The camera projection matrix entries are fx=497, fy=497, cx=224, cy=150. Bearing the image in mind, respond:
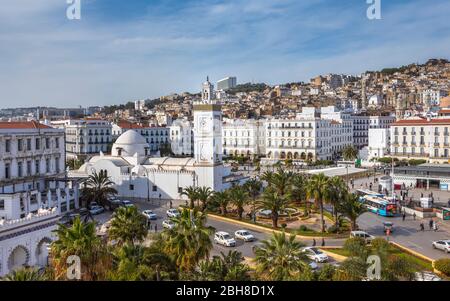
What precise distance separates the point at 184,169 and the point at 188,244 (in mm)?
31237

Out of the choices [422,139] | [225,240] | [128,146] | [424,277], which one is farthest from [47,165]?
[422,139]

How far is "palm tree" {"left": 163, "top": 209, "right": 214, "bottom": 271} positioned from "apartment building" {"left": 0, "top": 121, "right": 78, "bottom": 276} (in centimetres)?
Result: 926

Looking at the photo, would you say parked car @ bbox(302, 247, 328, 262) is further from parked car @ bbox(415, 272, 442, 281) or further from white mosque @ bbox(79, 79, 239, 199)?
white mosque @ bbox(79, 79, 239, 199)

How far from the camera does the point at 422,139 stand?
74.7 metres

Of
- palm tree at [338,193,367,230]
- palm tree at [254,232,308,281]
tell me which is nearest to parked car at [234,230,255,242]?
palm tree at [338,193,367,230]

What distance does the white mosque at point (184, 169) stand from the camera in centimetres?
5081

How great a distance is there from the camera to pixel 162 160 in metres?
55.0

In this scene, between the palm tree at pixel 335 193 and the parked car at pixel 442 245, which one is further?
the palm tree at pixel 335 193

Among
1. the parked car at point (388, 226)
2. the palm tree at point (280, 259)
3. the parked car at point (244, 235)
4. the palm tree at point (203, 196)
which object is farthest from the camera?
the palm tree at point (203, 196)

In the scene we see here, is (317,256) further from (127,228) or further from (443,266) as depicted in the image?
(127,228)

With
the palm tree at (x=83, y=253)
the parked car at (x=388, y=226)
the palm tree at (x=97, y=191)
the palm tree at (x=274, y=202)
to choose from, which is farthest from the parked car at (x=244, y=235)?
the palm tree at (x=83, y=253)

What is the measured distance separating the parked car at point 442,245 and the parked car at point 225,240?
12696 mm

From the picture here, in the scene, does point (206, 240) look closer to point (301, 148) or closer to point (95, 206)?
point (95, 206)

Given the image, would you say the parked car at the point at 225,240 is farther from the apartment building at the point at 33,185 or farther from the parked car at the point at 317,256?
the apartment building at the point at 33,185
